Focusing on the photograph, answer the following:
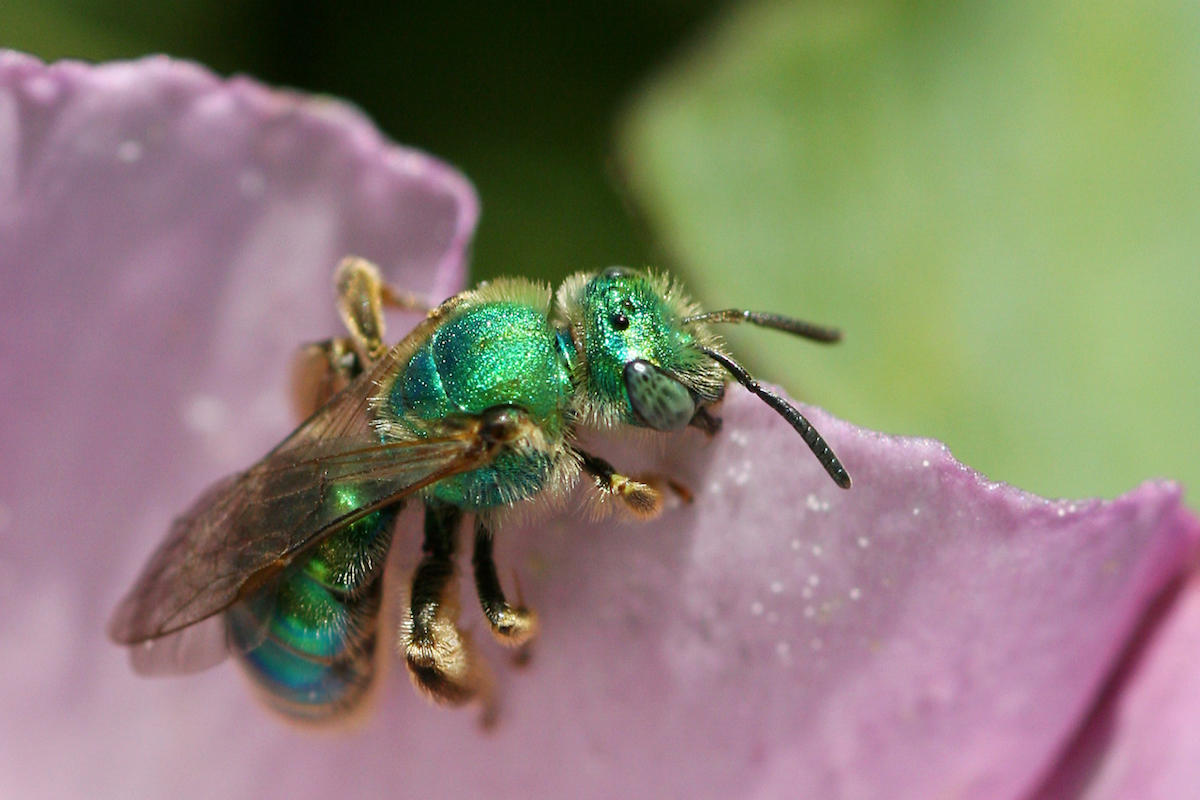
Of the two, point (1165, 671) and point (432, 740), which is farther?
point (432, 740)

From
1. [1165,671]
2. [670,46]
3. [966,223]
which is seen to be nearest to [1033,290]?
[966,223]

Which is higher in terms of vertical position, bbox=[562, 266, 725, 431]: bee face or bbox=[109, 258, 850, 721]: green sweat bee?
bbox=[562, 266, 725, 431]: bee face

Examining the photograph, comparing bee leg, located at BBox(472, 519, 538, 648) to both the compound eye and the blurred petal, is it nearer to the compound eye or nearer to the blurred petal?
the compound eye

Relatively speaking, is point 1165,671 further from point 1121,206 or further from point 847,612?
point 1121,206

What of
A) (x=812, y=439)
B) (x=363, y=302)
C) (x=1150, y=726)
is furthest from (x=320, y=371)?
(x=1150, y=726)

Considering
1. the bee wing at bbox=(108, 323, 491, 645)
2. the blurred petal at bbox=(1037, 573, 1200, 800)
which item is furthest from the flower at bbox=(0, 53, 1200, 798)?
the bee wing at bbox=(108, 323, 491, 645)

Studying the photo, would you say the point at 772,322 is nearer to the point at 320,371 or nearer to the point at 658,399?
the point at 658,399

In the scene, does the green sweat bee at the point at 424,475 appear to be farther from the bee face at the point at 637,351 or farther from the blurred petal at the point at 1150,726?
the blurred petal at the point at 1150,726
